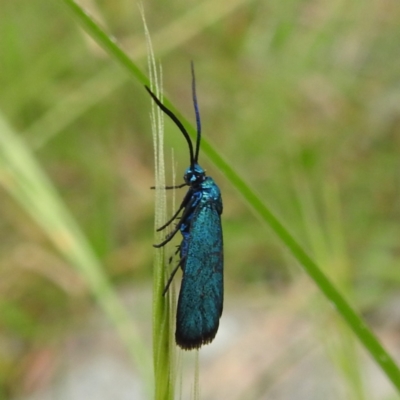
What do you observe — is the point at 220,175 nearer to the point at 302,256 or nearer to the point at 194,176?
the point at 194,176

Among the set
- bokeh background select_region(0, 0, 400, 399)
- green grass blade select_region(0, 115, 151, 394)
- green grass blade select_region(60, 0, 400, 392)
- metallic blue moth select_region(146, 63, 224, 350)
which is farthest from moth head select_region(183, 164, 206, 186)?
bokeh background select_region(0, 0, 400, 399)

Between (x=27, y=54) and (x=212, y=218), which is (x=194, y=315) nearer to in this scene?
(x=212, y=218)

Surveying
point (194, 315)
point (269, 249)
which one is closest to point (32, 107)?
→ point (269, 249)

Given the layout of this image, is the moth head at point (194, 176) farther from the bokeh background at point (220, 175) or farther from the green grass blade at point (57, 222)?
the bokeh background at point (220, 175)

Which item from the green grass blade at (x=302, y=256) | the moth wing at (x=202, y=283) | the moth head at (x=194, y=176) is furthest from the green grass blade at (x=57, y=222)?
the green grass blade at (x=302, y=256)

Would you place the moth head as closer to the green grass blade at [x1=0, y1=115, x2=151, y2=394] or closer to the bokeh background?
the green grass blade at [x1=0, y1=115, x2=151, y2=394]
